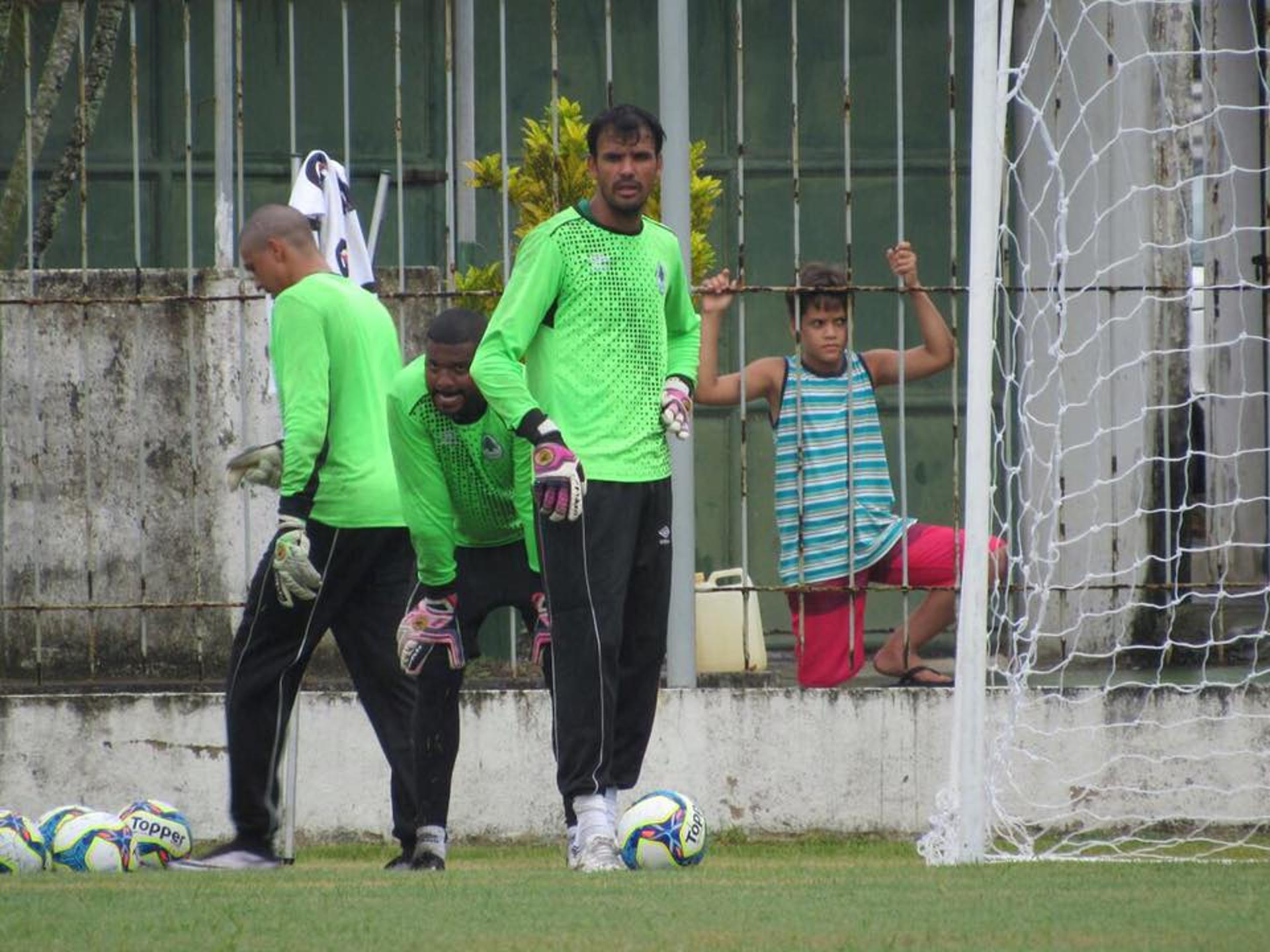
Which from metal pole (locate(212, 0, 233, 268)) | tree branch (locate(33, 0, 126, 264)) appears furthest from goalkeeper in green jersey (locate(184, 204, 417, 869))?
tree branch (locate(33, 0, 126, 264))

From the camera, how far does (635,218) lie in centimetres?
636

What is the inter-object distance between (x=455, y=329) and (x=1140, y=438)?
389 centimetres

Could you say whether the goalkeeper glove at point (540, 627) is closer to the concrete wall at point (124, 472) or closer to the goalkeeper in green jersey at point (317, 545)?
the goalkeeper in green jersey at point (317, 545)

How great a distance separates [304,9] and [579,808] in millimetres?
6147

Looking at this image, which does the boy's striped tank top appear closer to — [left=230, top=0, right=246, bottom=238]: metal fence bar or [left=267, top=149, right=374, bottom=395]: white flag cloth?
[left=267, top=149, right=374, bottom=395]: white flag cloth

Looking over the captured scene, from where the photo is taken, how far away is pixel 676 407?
6.25 m

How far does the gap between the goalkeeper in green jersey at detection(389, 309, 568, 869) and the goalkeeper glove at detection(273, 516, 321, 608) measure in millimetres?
286

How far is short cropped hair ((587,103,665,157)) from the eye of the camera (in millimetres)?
6297

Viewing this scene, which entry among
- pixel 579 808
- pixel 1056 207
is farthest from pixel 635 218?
pixel 1056 207

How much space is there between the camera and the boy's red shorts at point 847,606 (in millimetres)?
8078

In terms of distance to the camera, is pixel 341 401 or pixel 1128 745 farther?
pixel 1128 745

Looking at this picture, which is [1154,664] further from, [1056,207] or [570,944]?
[570,944]

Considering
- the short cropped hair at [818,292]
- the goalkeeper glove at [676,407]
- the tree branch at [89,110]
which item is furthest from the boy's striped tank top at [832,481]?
the tree branch at [89,110]

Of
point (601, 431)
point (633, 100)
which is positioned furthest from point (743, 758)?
point (633, 100)
